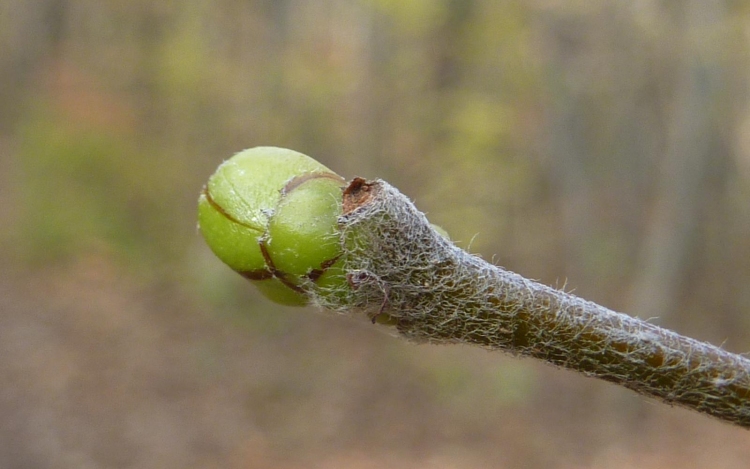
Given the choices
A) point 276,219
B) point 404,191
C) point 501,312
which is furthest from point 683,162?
point 276,219

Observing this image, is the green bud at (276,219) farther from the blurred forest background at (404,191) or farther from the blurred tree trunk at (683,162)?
the blurred tree trunk at (683,162)

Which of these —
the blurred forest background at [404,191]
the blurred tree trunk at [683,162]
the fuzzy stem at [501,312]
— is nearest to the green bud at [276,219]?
the fuzzy stem at [501,312]

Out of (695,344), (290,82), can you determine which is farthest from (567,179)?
(695,344)

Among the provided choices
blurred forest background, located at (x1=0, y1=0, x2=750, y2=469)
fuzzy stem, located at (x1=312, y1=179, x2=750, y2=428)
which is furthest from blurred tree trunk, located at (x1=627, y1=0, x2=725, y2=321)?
fuzzy stem, located at (x1=312, y1=179, x2=750, y2=428)

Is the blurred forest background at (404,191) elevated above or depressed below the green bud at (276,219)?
below

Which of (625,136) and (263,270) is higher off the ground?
(263,270)

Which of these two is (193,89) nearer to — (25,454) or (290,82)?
(290,82)

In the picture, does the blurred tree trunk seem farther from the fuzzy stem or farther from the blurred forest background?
the fuzzy stem
